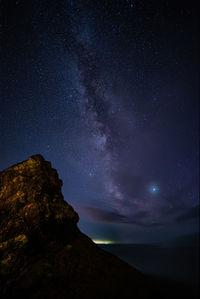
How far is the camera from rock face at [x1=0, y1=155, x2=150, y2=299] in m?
7.33

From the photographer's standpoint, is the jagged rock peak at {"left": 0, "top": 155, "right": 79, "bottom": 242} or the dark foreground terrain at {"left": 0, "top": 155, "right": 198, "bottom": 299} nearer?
the dark foreground terrain at {"left": 0, "top": 155, "right": 198, "bottom": 299}

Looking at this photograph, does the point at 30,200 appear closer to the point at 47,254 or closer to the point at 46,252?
the point at 46,252

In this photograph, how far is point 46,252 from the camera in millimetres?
8898

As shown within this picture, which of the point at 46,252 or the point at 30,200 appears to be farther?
the point at 30,200

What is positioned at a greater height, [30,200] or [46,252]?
[30,200]

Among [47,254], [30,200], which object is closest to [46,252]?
[47,254]

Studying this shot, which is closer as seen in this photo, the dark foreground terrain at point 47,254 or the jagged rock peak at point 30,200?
the dark foreground terrain at point 47,254

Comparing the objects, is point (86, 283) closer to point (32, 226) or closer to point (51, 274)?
point (51, 274)

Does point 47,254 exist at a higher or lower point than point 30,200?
lower

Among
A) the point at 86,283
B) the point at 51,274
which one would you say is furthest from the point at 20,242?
the point at 86,283

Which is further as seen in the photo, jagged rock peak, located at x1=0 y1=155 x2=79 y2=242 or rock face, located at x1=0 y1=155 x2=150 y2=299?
jagged rock peak, located at x1=0 y1=155 x2=79 y2=242

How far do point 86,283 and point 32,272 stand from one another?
2.94 m

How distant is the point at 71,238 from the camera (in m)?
10.7

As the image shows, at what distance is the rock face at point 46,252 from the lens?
7.33 metres
